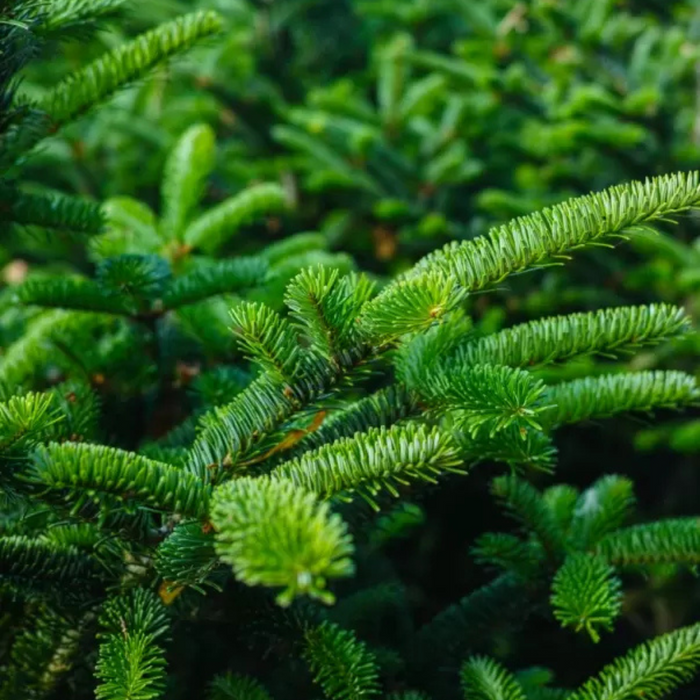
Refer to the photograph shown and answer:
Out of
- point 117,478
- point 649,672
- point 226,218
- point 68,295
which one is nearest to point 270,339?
point 117,478

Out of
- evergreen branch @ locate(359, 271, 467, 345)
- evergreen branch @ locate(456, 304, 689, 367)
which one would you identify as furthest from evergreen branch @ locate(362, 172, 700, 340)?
evergreen branch @ locate(456, 304, 689, 367)

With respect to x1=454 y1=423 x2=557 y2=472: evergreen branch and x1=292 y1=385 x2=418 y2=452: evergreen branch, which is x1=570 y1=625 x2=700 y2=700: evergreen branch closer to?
x1=454 y1=423 x2=557 y2=472: evergreen branch

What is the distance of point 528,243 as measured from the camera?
2.23 ft

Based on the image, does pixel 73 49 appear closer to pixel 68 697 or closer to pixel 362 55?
pixel 362 55

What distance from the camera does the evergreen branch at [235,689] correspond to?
30.0 inches

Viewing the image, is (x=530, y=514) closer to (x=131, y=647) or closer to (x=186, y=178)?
(x=131, y=647)

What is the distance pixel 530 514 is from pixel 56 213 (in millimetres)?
666

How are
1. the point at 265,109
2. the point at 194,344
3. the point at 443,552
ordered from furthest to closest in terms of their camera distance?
the point at 265,109, the point at 443,552, the point at 194,344

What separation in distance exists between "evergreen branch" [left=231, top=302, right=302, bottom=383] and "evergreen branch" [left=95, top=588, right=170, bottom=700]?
0.24 m

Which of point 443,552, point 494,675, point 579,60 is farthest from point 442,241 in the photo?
point 494,675

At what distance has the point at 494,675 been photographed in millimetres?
807

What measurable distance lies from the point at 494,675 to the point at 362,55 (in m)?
1.91

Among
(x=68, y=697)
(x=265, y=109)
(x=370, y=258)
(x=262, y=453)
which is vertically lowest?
(x=68, y=697)

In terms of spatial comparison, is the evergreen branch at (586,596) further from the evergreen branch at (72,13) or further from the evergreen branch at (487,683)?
the evergreen branch at (72,13)
